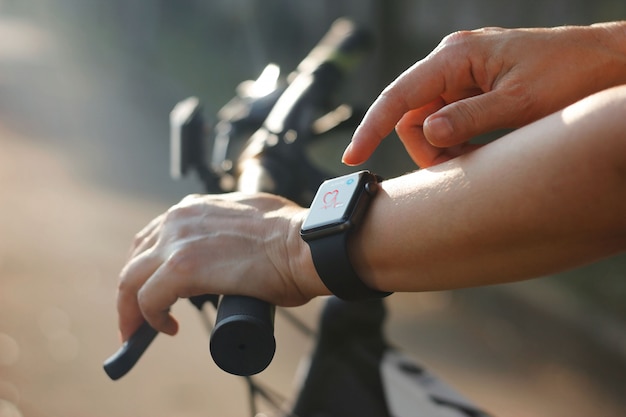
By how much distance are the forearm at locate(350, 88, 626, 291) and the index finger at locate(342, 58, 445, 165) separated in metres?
0.09

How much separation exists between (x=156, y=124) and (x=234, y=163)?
5.19m

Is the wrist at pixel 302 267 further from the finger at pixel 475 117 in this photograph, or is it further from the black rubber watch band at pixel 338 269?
the finger at pixel 475 117

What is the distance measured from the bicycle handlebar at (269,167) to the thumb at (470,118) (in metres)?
0.32

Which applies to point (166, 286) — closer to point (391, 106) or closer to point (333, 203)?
point (333, 203)

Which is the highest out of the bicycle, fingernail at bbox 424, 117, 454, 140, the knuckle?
fingernail at bbox 424, 117, 454, 140

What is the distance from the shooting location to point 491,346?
3.89 meters

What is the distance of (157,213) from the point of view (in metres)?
5.16

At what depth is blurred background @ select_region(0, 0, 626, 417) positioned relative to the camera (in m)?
3.51

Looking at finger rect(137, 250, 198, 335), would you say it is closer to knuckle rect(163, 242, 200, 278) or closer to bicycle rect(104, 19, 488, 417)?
knuckle rect(163, 242, 200, 278)

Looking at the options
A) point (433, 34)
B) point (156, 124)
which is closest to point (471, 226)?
point (433, 34)

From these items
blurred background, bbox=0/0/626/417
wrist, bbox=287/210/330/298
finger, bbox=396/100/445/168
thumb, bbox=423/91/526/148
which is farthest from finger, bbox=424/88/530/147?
blurred background, bbox=0/0/626/417

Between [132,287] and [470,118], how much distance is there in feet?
1.73

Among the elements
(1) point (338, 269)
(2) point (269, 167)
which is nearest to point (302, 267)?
(1) point (338, 269)

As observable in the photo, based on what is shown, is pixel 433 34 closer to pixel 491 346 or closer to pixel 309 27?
pixel 309 27
